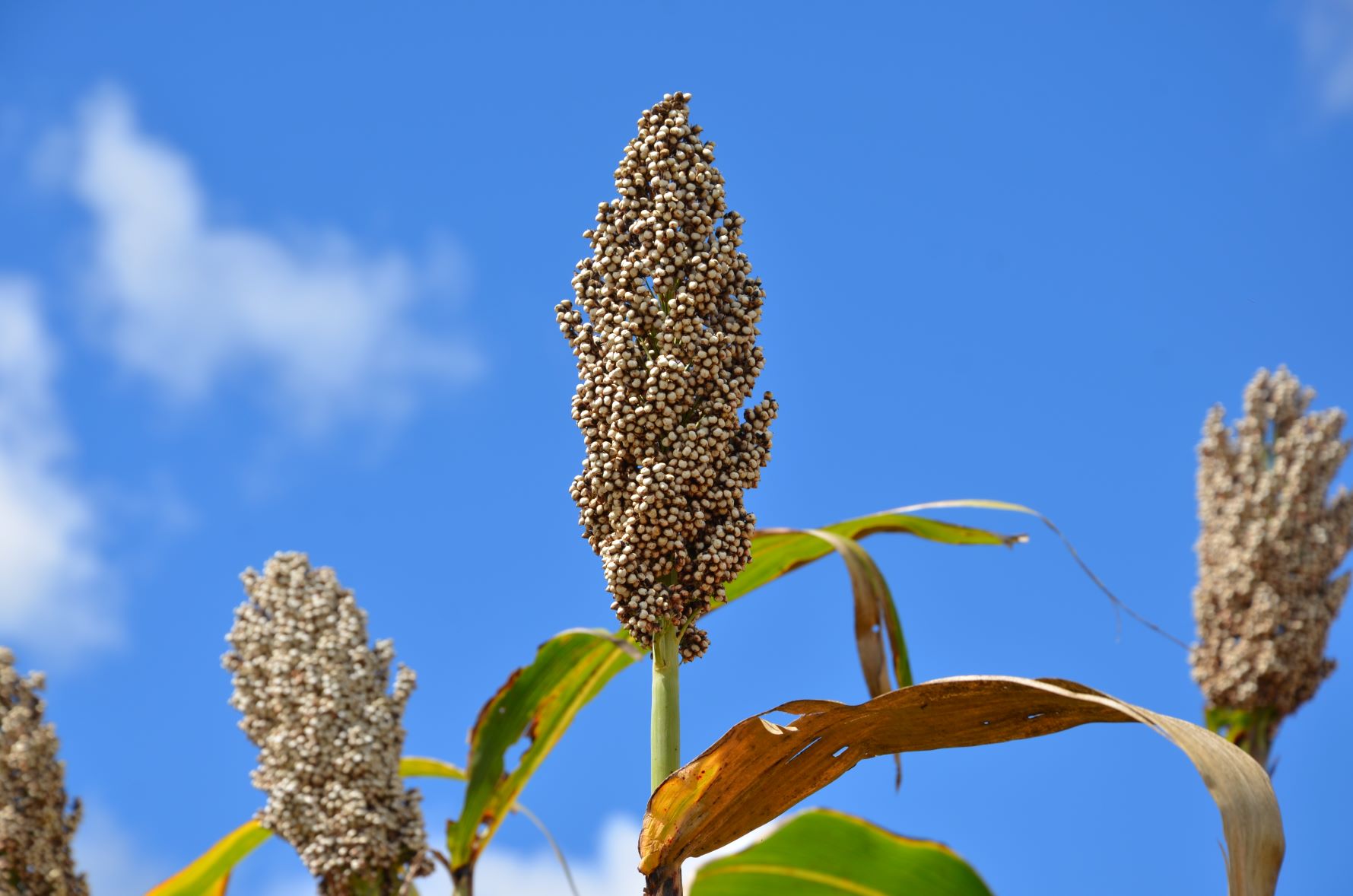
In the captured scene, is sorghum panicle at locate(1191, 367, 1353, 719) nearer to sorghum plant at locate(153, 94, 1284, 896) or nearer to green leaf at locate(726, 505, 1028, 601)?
green leaf at locate(726, 505, 1028, 601)

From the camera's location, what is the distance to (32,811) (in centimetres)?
463

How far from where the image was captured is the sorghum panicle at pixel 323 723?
12.5ft

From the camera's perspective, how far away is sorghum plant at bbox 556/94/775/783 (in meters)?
2.44

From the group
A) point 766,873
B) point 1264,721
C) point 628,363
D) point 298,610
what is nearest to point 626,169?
point 628,363

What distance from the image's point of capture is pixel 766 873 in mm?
2980

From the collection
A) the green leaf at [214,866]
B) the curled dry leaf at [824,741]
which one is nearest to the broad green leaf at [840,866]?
the curled dry leaf at [824,741]

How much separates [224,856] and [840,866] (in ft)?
7.86

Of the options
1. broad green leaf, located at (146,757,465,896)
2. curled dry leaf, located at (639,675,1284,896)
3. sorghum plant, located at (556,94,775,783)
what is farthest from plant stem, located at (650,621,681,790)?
broad green leaf, located at (146,757,465,896)

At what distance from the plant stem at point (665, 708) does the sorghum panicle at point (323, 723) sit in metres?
1.58

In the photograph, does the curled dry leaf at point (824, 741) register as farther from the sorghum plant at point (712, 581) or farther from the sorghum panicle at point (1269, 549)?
the sorghum panicle at point (1269, 549)

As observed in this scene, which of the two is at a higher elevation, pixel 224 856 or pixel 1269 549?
pixel 1269 549

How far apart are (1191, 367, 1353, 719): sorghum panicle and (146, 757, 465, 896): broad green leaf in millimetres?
4075

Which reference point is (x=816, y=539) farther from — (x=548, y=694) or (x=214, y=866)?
(x=214, y=866)

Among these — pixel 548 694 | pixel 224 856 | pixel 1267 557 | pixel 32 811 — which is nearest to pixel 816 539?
pixel 548 694
